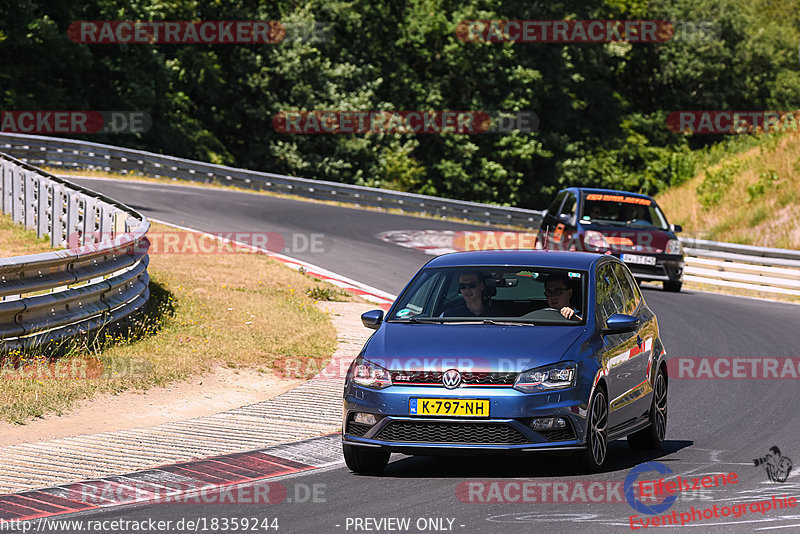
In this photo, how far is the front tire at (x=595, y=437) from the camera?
8.12 metres

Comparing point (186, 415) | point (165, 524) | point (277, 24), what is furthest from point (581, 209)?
point (277, 24)

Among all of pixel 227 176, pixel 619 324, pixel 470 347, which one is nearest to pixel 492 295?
pixel 619 324

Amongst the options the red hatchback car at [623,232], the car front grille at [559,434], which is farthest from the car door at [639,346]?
the red hatchback car at [623,232]

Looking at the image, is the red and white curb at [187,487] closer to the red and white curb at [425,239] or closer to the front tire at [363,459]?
the front tire at [363,459]

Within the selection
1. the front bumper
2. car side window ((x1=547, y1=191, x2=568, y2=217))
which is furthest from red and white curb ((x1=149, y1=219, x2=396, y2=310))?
the front bumper

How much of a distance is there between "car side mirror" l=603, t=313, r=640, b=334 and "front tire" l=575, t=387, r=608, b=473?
51 centimetres

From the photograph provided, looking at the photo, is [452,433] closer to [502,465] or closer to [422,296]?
[502,465]

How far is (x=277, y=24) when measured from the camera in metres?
54.6

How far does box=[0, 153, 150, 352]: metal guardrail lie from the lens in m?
11.3

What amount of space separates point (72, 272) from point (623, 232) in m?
11.9

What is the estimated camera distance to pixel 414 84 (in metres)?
59.0

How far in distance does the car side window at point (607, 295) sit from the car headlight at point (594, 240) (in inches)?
460

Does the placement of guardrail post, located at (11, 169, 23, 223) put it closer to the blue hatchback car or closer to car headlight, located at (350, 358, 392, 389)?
the blue hatchback car

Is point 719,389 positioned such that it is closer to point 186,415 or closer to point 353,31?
point 186,415
